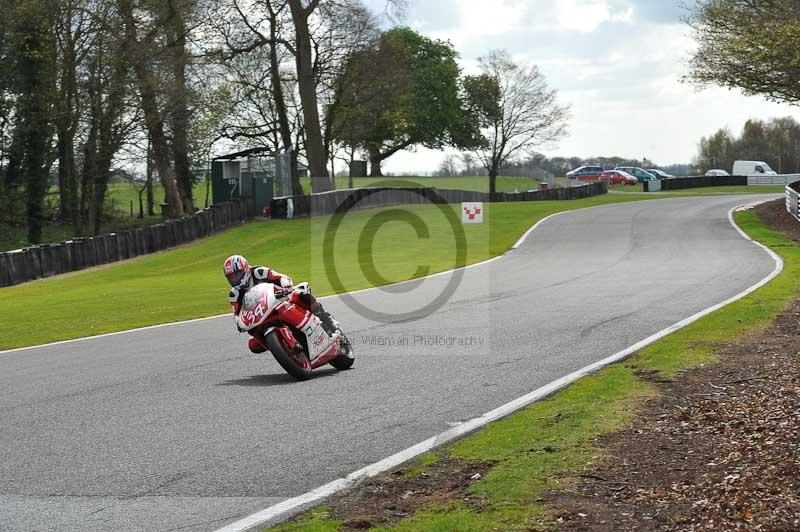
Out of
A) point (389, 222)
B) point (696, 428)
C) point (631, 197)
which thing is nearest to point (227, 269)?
point (696, 428)

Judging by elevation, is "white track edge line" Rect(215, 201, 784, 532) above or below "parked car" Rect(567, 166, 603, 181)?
below

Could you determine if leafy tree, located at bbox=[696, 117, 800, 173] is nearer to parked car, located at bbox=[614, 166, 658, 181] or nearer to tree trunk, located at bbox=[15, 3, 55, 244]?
parked car, located at bbox=[614, 166, 658, 181]

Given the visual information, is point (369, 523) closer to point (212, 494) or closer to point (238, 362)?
point (212, 494)

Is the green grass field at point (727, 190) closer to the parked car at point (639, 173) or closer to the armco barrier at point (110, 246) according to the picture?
the parked car at point (639, 173)

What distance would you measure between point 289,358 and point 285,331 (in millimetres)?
298

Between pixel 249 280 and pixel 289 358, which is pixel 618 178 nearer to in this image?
pixel 249 280

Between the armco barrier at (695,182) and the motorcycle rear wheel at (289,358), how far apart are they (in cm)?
6251

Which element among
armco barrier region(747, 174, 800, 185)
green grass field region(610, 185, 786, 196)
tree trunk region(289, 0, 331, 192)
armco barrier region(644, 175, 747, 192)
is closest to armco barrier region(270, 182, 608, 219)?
tree trunk region(289, 0, 331, 192)

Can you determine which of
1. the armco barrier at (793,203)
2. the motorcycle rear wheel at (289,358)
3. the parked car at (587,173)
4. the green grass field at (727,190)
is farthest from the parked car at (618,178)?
the motorcycle rear wheel at (289,358)

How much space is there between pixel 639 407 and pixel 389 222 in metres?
37.1

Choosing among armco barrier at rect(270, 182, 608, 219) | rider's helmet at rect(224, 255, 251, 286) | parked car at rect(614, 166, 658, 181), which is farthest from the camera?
parked car at rect(614, 166, 658, 181)

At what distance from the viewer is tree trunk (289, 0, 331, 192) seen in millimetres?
46906

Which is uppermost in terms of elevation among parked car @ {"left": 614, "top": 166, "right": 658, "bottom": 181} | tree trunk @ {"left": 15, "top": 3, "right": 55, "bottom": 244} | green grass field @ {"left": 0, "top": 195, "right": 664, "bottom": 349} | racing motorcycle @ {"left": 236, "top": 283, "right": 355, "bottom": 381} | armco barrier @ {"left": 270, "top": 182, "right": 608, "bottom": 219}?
tree trunk @ {"left": 15, "top": 3, "right": 55, "bottom": 244}

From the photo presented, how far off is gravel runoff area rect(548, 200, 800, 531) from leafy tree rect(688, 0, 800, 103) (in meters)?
30.2
